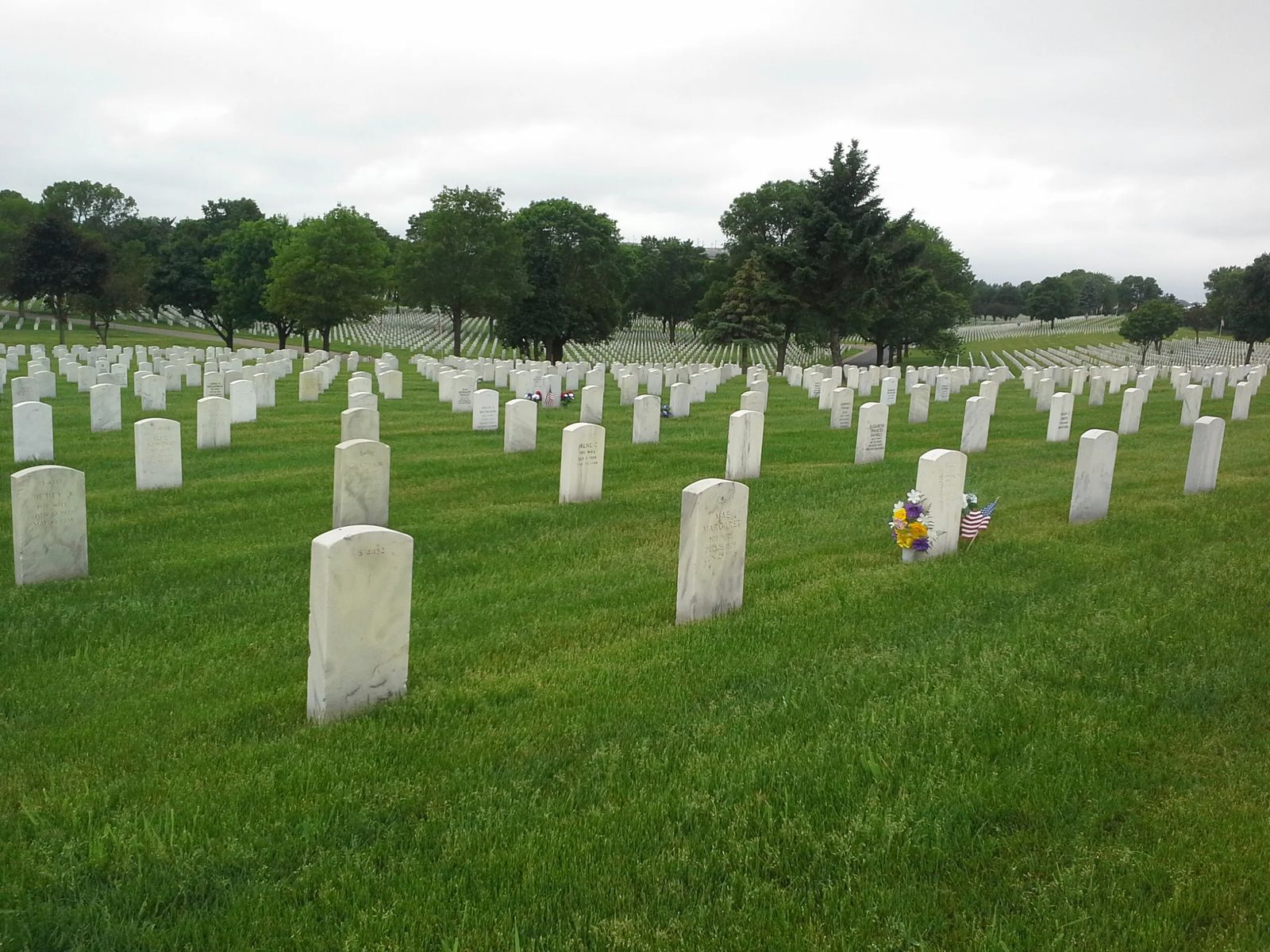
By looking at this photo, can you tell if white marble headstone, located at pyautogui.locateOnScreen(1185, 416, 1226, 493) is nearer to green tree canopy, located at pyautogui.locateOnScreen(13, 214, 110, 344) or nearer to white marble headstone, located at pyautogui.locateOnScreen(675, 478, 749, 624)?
white marble headstone, located at pyautogui.locateOnScreen(675, 478, 749, 624)

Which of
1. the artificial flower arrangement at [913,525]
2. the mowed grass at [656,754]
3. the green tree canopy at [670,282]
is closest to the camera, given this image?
the mowed grass at [656,754]

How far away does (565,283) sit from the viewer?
5284 centimetres

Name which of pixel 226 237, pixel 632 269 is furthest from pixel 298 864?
pixel 632 269

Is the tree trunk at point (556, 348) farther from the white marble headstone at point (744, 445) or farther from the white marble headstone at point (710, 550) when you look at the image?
the white marble headstone at point (710, 550)

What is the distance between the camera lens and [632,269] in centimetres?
6812

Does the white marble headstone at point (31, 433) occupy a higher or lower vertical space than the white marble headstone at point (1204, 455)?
lower

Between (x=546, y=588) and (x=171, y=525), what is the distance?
4.60m

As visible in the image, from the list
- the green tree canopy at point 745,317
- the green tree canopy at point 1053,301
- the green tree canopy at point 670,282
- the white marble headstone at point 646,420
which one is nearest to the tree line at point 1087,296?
the green tree canopy at point 1053,301

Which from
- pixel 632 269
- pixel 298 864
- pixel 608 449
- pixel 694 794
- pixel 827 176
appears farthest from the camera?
pixel 632 269

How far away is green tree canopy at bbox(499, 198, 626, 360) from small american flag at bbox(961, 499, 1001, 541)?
42.4 metres

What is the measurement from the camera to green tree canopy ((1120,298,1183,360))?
201 ft

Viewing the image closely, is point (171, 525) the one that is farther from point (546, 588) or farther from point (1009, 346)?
point (1009, 346)

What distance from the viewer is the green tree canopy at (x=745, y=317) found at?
44791 mm

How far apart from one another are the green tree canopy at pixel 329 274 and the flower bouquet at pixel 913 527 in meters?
39.2
